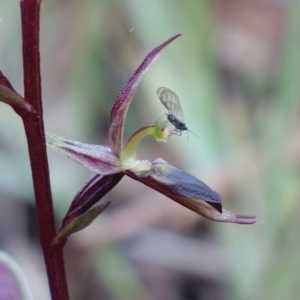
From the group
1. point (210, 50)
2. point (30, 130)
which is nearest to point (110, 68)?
point (210, 50)

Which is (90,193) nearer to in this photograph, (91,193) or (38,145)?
(91,193)

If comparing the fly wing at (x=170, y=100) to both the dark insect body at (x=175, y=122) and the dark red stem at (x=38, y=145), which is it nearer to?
the dark insect body at (x=175, y=122)

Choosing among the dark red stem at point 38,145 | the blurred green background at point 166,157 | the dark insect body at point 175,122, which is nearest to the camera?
the dark red stem at point 38,145

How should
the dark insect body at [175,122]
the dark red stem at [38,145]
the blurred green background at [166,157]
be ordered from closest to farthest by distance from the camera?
the dark red stem at [38,145]
the dark insect body at [175,122]
the blurred green background at [166,157]

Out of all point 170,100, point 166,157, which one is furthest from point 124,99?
point 166,157

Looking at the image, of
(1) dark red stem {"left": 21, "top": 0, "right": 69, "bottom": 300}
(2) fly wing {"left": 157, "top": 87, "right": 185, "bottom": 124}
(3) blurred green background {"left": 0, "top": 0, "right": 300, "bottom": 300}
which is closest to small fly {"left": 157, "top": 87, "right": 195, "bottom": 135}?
(2) fly wing {"left": 157, "top": 87, "right": 185, "bottom": 124}

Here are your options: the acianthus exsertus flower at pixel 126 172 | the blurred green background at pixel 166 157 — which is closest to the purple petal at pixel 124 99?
the acianthus exsertus flower at pixel 126 172

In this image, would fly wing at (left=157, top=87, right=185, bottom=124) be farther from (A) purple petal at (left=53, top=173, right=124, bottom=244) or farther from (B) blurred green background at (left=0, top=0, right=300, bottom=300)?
(B) blurred green background at (left=0, top=0, right=300, bottom=300)

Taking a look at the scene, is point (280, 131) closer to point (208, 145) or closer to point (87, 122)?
point (208, 145)
